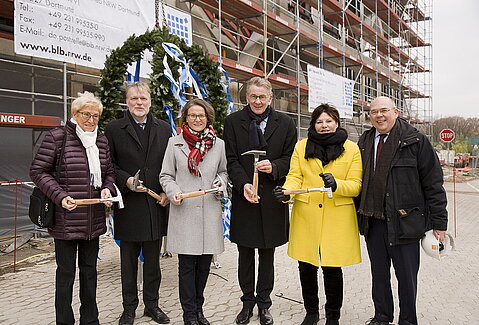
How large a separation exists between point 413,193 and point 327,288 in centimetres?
98

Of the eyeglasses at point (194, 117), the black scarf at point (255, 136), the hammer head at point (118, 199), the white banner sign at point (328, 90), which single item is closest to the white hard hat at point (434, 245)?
the black scarf at point (255, 136)

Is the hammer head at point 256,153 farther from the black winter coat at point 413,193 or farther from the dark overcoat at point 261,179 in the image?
the black winter coat at point 413,193

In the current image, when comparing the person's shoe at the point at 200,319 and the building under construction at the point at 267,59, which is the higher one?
the building under construction at the point at 267,59

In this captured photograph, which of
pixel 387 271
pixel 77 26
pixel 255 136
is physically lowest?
pixel 387 271

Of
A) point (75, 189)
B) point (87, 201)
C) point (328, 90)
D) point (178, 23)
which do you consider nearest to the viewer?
point (87, 201)

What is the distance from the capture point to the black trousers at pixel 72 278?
3.06 meters

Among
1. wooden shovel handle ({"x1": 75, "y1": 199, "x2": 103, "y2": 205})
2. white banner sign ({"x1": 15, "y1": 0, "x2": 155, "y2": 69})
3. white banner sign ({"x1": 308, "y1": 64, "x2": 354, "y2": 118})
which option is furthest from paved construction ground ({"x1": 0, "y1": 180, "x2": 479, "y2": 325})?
white banner sign ({"x1": 308, "y1": 64, "x2": 354, "y2": 118})

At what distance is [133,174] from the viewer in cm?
345

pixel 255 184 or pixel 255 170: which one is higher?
pixel 255 170

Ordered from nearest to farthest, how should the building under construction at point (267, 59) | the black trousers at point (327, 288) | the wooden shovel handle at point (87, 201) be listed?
the wooden shovel handle at point (87, 201), the black trousers at point (327, 288), the building under construction at point (267, 59)

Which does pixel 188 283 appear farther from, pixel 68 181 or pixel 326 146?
pixel 326 146

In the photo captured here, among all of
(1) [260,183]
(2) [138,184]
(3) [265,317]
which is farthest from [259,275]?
(2) [138,184]

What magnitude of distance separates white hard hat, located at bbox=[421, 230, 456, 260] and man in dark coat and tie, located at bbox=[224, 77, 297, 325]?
3.53 ft

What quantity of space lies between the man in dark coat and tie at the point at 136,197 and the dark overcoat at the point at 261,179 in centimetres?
60
